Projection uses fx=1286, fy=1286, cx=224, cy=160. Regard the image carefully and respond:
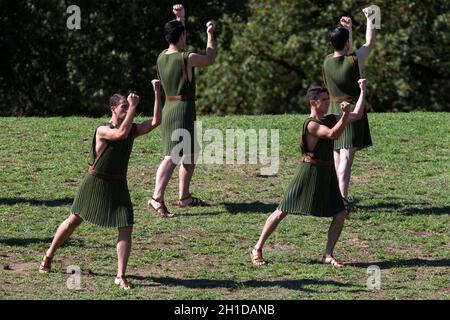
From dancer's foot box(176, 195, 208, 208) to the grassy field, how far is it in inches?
5.1

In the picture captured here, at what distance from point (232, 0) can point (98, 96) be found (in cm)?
392

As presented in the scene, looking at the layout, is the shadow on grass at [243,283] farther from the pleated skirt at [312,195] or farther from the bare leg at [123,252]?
the pleated skirt at [312,195]

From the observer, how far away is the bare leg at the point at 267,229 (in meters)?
11.3

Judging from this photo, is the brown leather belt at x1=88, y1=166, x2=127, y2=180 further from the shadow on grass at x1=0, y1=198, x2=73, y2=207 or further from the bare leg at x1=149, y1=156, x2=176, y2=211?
the shadow on grass at x1=0, y1=198, x2=73, y2=207

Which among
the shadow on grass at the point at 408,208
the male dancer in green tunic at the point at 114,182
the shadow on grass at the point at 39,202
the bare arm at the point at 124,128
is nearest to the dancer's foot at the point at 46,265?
the male dancer in green tunic at the point at 114,182

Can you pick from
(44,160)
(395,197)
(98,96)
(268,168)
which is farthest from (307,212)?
(98,96)

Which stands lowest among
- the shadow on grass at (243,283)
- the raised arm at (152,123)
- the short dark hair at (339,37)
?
the shadow on grass at (243,283)

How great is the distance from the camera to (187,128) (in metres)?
13.4

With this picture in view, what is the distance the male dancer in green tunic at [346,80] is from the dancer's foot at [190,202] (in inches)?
62.1

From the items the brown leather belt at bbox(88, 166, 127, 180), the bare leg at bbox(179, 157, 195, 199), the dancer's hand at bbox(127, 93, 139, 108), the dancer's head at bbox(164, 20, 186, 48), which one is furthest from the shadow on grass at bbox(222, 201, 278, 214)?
the dancer's hand at bbox(127, 93, 139, 108)

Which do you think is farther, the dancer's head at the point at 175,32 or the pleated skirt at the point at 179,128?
the pleated skirt at the point at 179,128

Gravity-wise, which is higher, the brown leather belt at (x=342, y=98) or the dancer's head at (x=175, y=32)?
the dancer's head at (x=175, y=32)

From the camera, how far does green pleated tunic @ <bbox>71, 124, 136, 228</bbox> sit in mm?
10680
